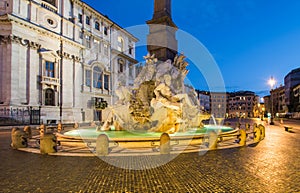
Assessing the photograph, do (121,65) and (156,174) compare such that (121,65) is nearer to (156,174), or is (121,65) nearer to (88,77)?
(88,77)

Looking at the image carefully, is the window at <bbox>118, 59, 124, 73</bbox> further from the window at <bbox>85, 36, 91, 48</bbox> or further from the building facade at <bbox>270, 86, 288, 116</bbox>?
the building facade at <bbox>270, 86, 288, 116</bbox>

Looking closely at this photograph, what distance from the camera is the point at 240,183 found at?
4.67m

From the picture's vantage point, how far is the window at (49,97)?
2748cm

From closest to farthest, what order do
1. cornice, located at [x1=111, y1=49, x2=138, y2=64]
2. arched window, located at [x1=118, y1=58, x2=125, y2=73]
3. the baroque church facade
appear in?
1. the baroque church facade
2. cornice, located at [x1=111, y1=49, x2=138, y2=64]
3. arched window, located at [x1=118, y1=58, x2=125, y2=73]

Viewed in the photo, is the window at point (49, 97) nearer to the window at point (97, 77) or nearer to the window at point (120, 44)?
the window at point (97, 77)

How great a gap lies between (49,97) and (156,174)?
26314 mm

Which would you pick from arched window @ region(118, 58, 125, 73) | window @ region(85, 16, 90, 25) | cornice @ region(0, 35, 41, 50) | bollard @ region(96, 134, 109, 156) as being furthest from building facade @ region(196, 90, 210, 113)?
bollard @ region(96, 134, 109, 156)

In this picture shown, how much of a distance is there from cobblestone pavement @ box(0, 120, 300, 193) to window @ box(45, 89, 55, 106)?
2191 cm

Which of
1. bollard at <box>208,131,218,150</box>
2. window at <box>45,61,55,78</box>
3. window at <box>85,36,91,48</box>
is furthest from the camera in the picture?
window at <box>85,36,91,48</box>

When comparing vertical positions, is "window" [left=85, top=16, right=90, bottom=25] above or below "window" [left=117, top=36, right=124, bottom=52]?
above

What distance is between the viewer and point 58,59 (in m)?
29.1

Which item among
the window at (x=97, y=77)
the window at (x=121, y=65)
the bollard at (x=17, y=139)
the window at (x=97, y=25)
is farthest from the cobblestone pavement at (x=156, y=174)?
the window at (x=121, y=65)

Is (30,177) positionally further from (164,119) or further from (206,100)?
(206,100)

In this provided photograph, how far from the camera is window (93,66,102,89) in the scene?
3549cm
